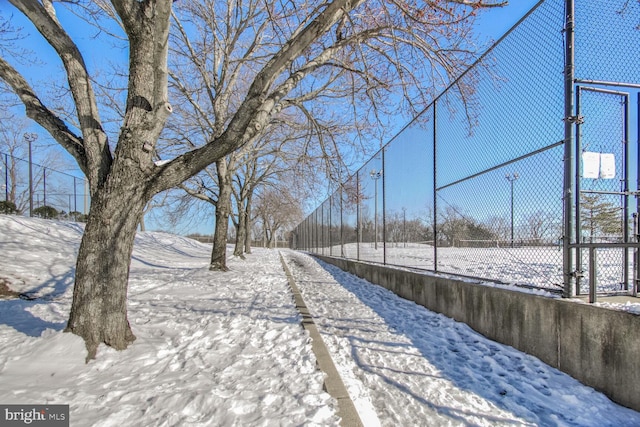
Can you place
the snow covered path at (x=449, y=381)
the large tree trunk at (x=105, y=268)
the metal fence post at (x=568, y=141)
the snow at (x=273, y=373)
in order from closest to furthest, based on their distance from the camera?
the snow at (x=273, y=373)
the snow covered path at (x=449, y=381)
the large tree trunk at (x=105, y=268)
the metal fence post at (x=568, y=141)

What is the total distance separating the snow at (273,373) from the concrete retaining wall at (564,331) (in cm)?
13

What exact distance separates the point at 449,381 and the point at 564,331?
1.19 meters

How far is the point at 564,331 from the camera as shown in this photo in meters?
3.29

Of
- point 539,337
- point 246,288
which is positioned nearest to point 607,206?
point 539,337

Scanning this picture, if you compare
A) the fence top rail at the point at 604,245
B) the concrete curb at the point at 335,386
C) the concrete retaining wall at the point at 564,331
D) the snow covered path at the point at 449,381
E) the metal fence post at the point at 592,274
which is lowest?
the snow covered path at the point at 449,381

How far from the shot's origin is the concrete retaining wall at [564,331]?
8.88ft

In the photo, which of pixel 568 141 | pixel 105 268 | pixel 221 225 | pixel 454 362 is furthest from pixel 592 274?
pixel 221 225

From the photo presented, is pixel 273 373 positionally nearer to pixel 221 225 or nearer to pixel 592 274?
pixel 592 274

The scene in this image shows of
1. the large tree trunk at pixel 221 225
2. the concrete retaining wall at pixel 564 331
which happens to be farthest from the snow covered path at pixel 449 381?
the large tree trunk at pixel 221 225

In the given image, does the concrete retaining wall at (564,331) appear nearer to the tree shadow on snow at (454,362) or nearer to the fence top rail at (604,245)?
the tree shadow on snow at (454,362)

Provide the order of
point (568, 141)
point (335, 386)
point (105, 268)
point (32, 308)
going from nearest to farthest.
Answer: point (335, 386) → point (105, 268) → point (568, 141) → point (32, 308)

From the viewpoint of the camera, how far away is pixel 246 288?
26.3 ft

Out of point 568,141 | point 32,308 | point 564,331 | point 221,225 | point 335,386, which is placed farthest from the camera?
point 221,225

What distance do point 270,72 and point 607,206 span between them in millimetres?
4511
